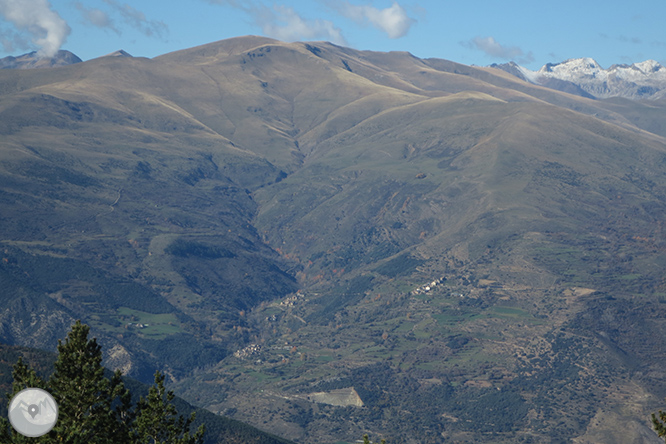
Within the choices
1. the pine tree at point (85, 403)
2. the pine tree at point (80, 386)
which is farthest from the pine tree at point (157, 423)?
the pine tree at point (80, 386)

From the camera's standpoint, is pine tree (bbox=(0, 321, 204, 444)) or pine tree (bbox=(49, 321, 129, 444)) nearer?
pine tree (bbox=(0, 321, 204, 444))

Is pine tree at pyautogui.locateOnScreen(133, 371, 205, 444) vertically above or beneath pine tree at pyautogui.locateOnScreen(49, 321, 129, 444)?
beneath

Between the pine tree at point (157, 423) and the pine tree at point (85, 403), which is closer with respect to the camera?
the pine tree at point (85, 403)

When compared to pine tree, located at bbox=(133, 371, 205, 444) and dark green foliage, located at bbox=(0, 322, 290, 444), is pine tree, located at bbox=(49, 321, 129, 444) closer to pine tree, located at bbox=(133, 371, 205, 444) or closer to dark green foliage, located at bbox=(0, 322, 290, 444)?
dark green foliage, located at bbox=(0, 322, 290, 444)

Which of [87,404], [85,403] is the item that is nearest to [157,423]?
[87,404]

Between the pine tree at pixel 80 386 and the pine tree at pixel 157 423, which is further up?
the pine tree at pixel 80 386

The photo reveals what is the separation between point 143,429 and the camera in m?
54.7

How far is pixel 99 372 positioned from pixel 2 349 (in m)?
165

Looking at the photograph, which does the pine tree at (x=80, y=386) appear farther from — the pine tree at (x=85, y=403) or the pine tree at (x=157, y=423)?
the pine tree at (x=157, y=423)

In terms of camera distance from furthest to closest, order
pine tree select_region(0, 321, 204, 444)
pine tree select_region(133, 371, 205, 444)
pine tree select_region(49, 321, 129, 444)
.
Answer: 1. pine tree select_region(133, 371, 205, 444)
2. pine tree select_region(49, 321, 129, 444)
3. pine tree select_region(0, 321, 204, 444)

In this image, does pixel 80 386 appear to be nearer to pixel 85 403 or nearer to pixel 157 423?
pixel 85 403

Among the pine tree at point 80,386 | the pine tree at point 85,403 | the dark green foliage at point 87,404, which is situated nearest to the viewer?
the pine tree at point 85,403

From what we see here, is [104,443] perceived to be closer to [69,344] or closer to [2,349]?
[69,344]

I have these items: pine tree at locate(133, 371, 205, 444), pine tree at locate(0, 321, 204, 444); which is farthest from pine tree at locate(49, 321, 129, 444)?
pine tree at locate(133, 371, 205, 444)
